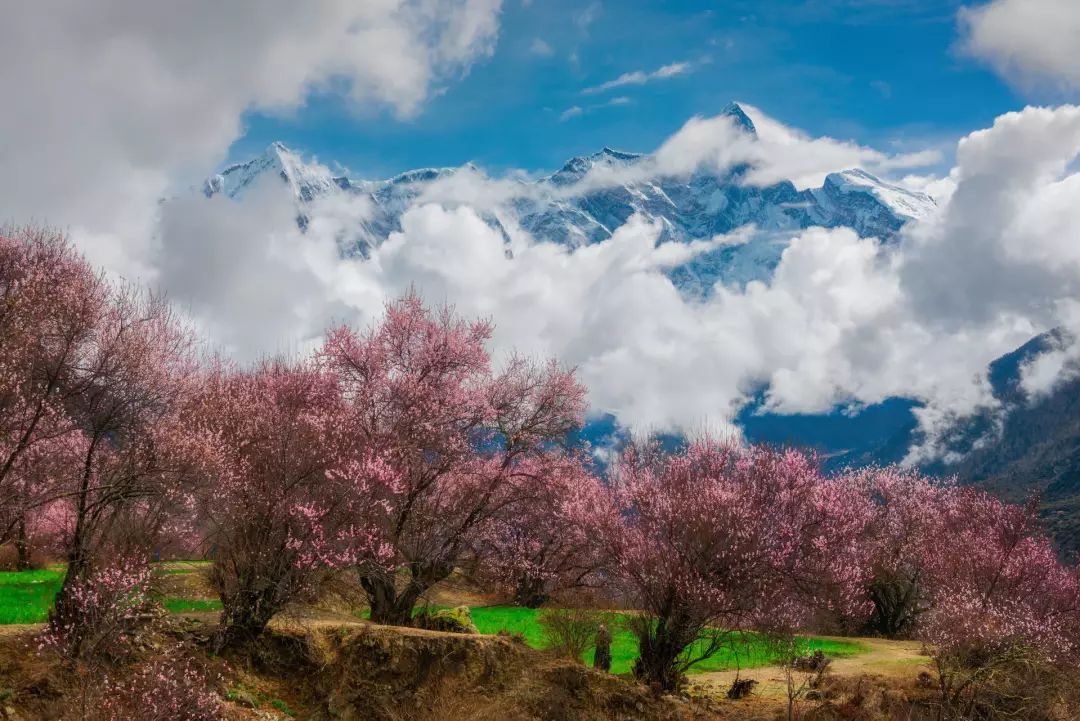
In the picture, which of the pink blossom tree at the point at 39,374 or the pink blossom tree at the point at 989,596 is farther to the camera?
the pink blossom tree at the point at 989,596

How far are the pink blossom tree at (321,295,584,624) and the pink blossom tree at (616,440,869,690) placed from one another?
15.5 feet

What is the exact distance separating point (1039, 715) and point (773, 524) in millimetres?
11867

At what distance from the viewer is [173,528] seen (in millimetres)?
26438

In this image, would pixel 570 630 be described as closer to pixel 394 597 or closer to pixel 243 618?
pixel 394 597

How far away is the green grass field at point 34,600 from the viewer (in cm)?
2041

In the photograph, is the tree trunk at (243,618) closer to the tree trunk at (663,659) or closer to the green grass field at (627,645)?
the green grass field at (627,645)

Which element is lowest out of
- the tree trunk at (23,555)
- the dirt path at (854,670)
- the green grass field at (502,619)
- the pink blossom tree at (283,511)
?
the dirt path at (854,670)

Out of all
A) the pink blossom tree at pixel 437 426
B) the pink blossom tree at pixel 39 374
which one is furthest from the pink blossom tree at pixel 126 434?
the pink blossom tree at pixel 437 426

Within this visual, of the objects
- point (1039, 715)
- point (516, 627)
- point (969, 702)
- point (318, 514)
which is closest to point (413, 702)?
point (318, 514)

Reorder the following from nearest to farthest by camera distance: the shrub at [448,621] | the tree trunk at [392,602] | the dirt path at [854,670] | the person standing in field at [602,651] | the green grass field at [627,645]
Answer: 1. the person standing in field at [602,651]
2. the shrub at [448,621]
3. the tree trunk at [392,602]
4. the dirt path at [854,670]
5. the green grass field at [627,645]

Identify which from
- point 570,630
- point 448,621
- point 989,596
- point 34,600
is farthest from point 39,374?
point 989,596

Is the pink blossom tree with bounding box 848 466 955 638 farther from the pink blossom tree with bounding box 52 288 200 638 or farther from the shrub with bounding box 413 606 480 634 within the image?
the pink blossom tree with bounding box 52 288 200 638

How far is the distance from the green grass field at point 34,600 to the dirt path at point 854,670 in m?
16.5

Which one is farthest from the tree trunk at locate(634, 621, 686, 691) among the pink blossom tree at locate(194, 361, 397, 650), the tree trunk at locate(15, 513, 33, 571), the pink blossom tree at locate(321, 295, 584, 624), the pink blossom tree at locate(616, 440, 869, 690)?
the tree trunk at locate(15, 513, 33, 571)
